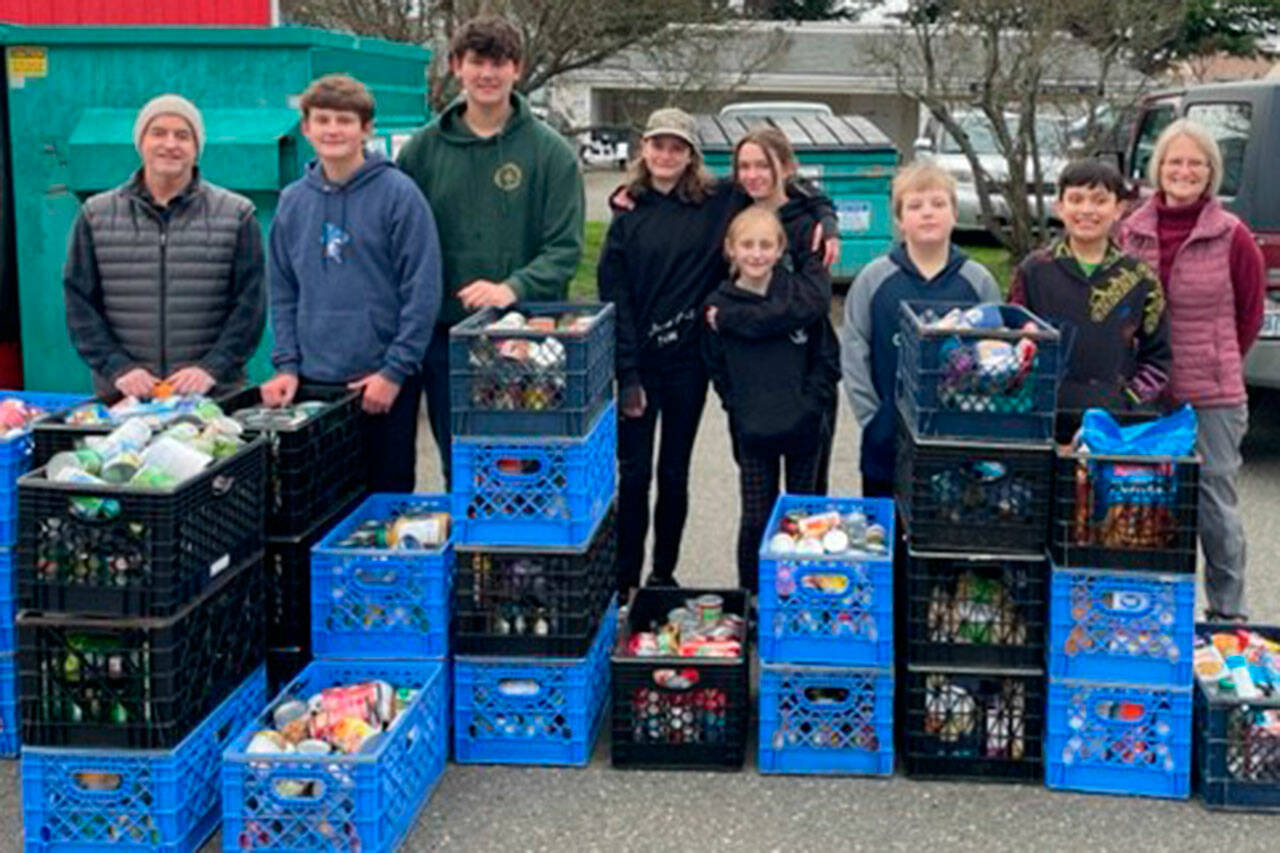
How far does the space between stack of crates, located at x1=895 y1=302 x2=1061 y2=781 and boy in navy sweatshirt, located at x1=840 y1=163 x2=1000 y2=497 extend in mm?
601

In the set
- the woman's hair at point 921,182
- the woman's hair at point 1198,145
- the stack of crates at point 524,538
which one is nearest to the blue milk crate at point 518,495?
the stack of crates at point 524,538

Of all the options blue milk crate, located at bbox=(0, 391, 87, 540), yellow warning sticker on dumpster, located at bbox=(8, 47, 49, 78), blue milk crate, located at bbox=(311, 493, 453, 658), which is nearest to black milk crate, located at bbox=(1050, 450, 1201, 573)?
blue milk crate, located at bbox=(311, 493, 453, 658)

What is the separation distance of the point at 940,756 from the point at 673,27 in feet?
43.2

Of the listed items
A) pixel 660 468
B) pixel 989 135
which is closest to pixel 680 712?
pixel 660 468

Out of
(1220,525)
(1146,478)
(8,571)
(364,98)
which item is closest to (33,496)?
(8,571)

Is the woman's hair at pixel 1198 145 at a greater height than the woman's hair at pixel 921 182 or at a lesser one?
greater

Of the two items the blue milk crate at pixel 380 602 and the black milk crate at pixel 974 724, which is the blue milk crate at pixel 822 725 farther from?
the blue milk crate at pixel 380 602

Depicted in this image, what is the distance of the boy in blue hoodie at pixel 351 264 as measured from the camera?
5.59m

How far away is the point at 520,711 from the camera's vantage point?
517cm

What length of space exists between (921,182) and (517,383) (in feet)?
5.12

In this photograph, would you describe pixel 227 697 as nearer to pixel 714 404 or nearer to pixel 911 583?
pixel 911 583

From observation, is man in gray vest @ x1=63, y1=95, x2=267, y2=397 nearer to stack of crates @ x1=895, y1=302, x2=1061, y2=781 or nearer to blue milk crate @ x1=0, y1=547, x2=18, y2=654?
blue milk crate @ x1=0, y1=547, x2=18, y2=654

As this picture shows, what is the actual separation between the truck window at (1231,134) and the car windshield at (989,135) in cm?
657

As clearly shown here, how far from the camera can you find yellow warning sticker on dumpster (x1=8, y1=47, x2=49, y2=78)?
8.02 meters
